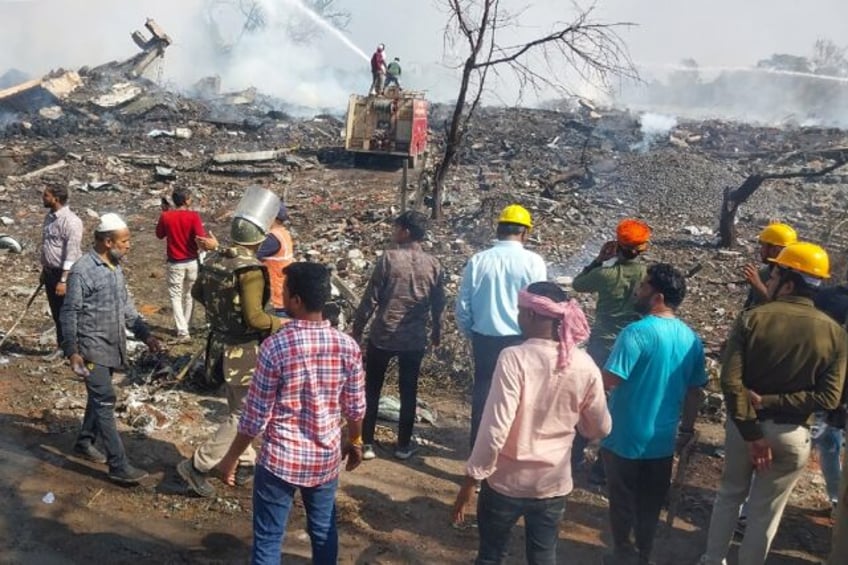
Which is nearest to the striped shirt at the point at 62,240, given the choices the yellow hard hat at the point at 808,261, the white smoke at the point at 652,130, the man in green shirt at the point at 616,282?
the man in green shirt at the point at 616,282

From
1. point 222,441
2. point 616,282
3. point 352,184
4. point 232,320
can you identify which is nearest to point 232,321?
point 232,320

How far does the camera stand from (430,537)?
3943mm

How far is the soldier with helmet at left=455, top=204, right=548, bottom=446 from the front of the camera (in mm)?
4262

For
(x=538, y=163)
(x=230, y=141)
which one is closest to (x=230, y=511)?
(x=538, y=163)

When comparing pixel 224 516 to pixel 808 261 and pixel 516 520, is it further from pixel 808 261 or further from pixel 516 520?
pixel 808 261

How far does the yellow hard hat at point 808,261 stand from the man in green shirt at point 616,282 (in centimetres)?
97

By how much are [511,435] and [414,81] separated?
38.1 m

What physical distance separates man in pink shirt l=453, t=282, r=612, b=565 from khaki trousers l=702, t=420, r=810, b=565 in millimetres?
898

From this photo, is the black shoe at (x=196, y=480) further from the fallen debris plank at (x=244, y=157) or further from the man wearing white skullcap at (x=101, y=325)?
the fallen debris plank at (x=244, y=157)

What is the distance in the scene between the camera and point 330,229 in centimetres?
1073

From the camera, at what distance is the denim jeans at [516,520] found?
2752 millimetres

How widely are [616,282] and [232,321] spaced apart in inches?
83.8

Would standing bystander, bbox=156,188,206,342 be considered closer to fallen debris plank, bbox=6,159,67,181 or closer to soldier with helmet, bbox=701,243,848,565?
soldier with helmet, bbox=701,243,848,565

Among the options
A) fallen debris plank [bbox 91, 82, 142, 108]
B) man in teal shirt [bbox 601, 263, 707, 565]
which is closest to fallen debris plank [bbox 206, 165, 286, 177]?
fallen debris plank [bbox 91, 82, 142, 108]
